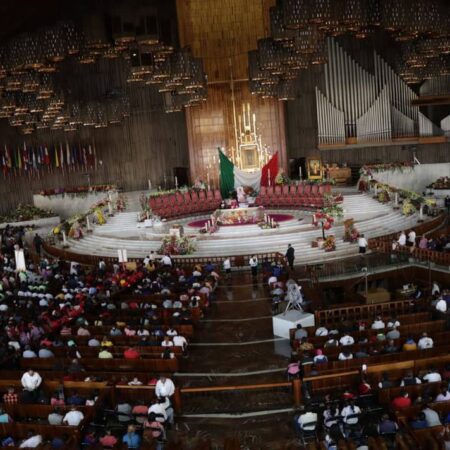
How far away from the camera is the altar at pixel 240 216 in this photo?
27.0 meters

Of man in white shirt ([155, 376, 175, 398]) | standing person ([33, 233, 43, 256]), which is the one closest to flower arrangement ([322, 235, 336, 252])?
man in white shirt ([155, 376, 175, 398])

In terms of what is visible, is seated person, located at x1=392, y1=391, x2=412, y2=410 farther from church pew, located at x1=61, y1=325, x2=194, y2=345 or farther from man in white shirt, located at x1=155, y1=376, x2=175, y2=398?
church pew, located at x1=61, y1=325, x2=194, y2=345

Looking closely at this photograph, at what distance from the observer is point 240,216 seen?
27438 mm

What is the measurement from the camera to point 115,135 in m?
40.2

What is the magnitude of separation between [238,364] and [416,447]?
519cm

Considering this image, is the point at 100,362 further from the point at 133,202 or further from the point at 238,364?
the point at 133,202

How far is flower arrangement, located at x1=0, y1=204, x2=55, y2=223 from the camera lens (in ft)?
118

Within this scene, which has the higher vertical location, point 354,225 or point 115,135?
point 115,135

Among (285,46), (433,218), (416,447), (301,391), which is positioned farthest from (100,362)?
(433,218)

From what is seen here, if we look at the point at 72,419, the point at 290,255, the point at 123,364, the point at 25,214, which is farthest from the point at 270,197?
the point at 72,419

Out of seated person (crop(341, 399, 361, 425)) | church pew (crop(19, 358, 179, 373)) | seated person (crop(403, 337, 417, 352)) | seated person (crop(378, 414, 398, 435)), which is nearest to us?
seated person (crop(378, 414, 398, 435))

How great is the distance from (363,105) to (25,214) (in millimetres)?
21103

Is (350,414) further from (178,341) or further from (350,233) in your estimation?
(350,233)

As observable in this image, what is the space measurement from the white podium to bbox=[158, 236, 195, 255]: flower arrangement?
9309 millimetres
